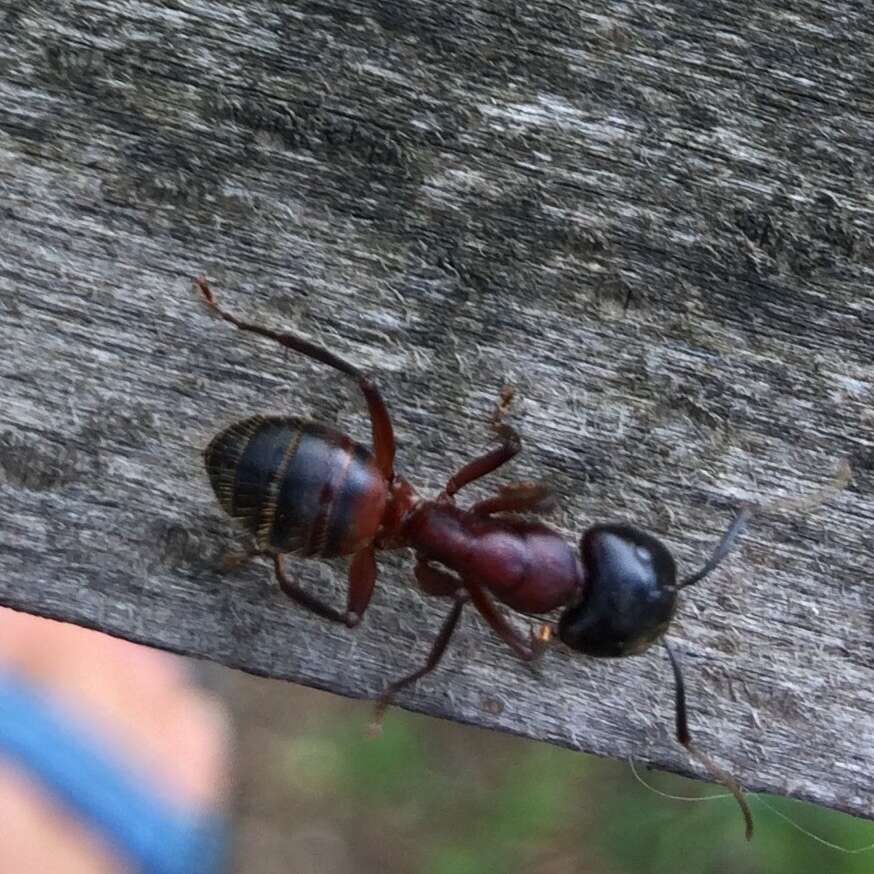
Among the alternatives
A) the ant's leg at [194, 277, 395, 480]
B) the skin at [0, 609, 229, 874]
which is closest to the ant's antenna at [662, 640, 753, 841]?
the ant's leg at [194, 277, 395, 480]

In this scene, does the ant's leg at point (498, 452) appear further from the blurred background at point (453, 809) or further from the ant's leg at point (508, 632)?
the blurred background at point (453, 809)

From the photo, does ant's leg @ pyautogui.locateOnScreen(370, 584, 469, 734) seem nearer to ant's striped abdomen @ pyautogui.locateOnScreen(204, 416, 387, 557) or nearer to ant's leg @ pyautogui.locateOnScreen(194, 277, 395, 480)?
ant's striped abdomen @ pyautogui.locateOnScreen(204, 416, 387, 557)

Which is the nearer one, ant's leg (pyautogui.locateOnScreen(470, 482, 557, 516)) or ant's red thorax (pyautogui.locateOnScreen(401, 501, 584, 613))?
ant's leg (pyautogui.locateOnScreen(470, 482, 557, 516))

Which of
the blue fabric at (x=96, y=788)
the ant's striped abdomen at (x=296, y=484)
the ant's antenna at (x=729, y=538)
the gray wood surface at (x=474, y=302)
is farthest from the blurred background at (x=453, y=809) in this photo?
the ant's striped abdomen at (x=296, y=484)

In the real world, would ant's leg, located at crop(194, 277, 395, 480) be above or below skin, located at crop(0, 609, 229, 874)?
above

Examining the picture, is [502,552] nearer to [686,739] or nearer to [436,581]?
[436,581]

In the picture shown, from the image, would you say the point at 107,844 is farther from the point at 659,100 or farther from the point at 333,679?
the point at 659,100
